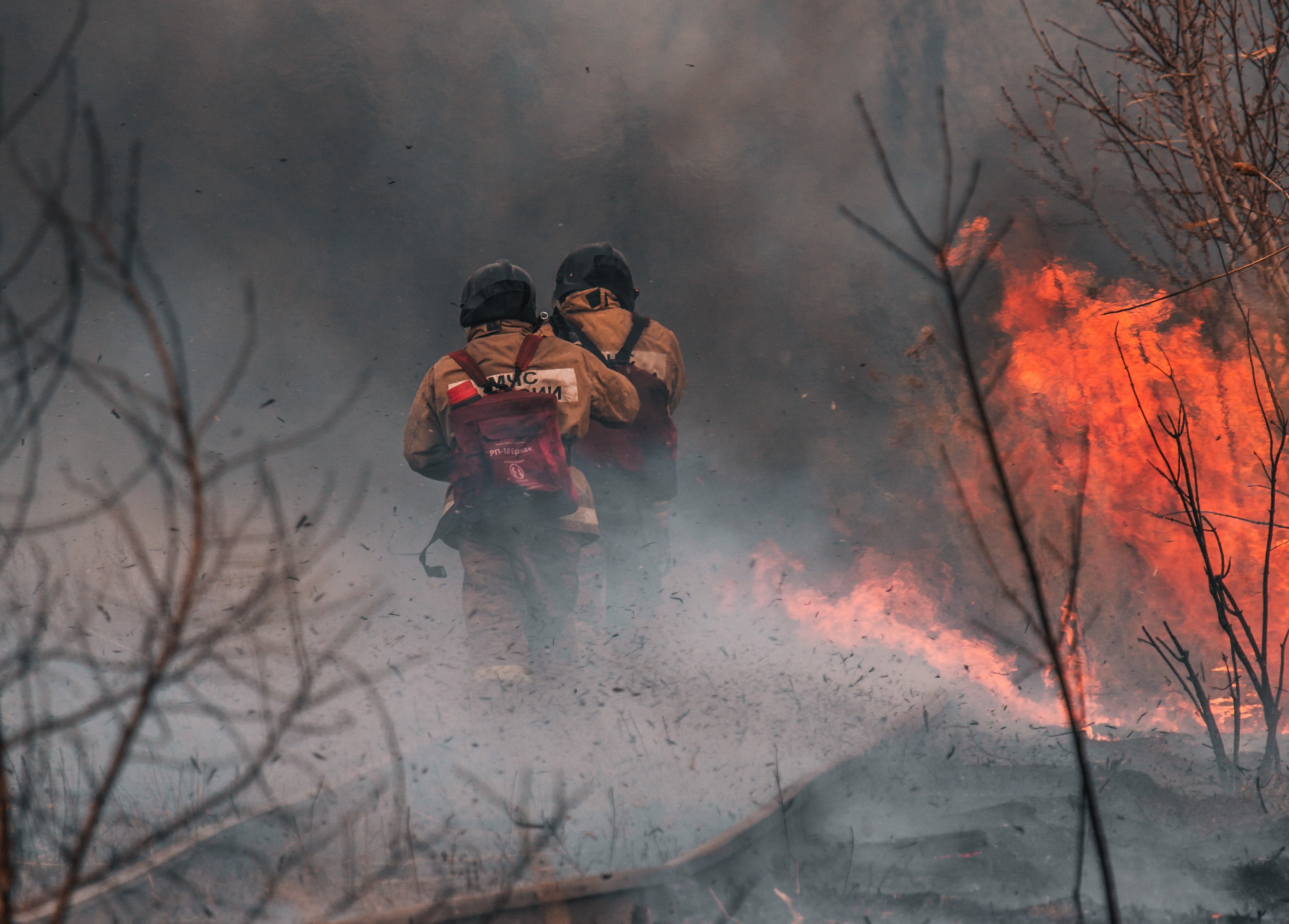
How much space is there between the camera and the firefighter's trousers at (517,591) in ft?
15.3

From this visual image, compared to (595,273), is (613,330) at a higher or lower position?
lower

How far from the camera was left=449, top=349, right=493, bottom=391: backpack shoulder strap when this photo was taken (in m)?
4.68

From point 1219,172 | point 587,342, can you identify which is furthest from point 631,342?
point 1219,172

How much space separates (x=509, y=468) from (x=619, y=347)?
1243 mm

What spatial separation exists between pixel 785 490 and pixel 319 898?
18.0 feet

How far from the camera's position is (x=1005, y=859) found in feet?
11.3

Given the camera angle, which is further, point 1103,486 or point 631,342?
point 1103,486

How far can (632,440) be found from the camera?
5.46 metres

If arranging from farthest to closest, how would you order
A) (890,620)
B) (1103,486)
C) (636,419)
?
(890,620) < (1103,486) < (636,419)

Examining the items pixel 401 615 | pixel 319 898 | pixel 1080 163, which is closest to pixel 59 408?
pixel 401 615

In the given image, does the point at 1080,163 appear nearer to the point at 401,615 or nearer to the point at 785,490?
the point at 785,490

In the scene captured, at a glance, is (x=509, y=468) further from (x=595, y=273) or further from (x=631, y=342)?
(x=595, y=273)

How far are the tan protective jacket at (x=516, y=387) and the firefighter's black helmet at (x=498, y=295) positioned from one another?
0.16 feet

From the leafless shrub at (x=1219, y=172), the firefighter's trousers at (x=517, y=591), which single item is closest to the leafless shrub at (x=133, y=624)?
the firefighter's trousers at (x=517, y=591)
